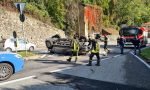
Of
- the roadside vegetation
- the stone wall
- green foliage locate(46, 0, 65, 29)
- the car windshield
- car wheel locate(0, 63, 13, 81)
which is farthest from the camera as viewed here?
green foliage locate(46, 0, 65, 29)

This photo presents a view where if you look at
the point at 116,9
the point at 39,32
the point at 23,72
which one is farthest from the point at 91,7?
the point at 23,72

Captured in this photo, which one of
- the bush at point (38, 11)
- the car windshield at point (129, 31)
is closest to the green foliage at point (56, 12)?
the bush at point (38, 11)

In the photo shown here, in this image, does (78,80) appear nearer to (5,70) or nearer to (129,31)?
(5,70)

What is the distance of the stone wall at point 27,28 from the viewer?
3828 centimetres

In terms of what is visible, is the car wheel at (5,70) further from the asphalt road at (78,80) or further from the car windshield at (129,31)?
the car windshield at (129,31)

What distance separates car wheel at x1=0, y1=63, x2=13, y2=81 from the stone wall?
25.0 metres

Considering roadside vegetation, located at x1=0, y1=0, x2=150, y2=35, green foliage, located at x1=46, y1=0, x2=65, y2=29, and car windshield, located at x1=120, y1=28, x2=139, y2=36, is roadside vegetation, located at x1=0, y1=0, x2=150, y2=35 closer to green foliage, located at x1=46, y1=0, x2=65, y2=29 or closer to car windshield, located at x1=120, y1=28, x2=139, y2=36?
green foliage, located at x1=46, y1=0, x2=65, y2=29

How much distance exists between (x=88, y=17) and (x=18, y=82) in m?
53.3

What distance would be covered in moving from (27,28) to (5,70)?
2843 centimetres

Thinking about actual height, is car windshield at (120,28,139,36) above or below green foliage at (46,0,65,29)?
below

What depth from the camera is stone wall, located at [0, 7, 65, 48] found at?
38.3m

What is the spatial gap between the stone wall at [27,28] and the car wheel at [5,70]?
2501 centimetres

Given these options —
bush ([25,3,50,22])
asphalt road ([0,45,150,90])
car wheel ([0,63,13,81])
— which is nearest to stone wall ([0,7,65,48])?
bush ([25,3,50,22])

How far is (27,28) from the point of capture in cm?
4041
